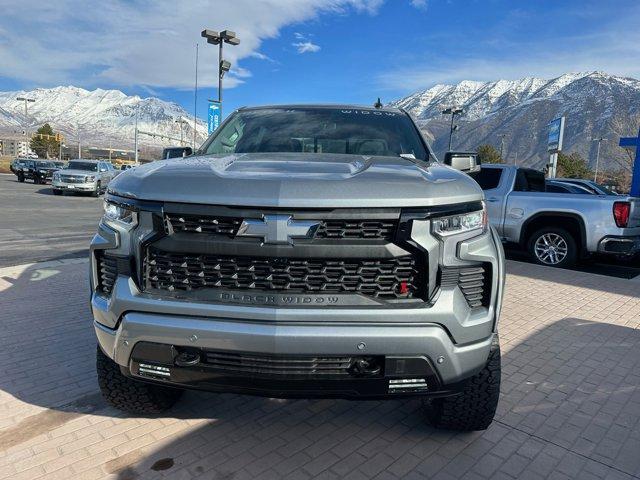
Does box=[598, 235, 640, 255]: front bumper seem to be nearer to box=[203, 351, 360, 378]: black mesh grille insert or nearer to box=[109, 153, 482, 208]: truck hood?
box=[109, 153, 482, 208]: truck hood

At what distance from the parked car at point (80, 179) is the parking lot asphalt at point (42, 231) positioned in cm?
493

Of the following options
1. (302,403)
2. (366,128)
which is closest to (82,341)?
(302,403)

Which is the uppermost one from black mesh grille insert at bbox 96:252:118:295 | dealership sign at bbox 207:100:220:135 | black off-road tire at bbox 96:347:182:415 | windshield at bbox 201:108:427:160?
dealership sign at bbox 207:100:220:135

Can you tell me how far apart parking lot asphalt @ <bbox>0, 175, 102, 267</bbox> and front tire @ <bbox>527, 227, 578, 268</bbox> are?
309 inches

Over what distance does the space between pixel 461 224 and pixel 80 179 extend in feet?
74.5

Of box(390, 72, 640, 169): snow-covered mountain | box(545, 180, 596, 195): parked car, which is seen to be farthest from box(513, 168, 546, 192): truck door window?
box(390, 72, 640, 169): snow-covered mountain

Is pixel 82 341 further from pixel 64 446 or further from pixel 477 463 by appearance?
pixel 477 463

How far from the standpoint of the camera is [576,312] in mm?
5582

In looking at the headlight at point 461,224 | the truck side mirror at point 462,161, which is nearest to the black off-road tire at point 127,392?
the headlight at point 461,224

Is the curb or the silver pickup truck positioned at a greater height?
the silver pickup truck

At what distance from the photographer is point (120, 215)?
2.38 metres

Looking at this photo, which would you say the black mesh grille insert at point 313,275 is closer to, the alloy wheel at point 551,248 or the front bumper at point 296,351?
the front bumper at point 296,351

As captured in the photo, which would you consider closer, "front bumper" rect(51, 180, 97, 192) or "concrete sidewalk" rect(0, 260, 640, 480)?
"concrete sidewalk" rect(0, 260, 640, 480)

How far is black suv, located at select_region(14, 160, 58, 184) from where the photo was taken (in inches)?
1200
